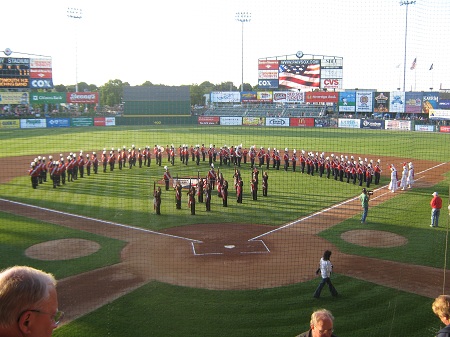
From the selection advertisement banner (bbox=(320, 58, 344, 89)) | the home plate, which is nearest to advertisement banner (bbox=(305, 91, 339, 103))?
advertisement banner (bbox=(320, 58, 344, 89))

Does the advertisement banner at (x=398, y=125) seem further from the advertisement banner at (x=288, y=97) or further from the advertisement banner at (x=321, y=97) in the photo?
the advertisement banner at (x=288, y=97)

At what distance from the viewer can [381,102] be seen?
170ft

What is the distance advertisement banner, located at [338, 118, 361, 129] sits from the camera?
168 feet

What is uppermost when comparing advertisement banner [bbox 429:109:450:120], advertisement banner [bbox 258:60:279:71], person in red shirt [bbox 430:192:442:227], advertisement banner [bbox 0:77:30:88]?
advertisement banner [bbox 258:60:279:71]

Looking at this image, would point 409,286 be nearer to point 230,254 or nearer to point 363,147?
point 230,254

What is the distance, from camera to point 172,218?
14.5 m

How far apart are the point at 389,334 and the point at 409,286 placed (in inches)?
91.4

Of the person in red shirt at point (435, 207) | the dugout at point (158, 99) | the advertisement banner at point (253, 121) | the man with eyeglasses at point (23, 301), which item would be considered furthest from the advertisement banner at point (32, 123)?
the man with eyeglasses at point (23, 301)

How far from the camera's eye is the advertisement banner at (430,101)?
49.3 metres

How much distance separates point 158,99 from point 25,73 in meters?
16.2

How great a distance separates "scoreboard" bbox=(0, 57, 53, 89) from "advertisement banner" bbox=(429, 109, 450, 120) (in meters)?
40.2

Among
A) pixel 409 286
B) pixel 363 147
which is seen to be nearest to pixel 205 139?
pixel 363 147

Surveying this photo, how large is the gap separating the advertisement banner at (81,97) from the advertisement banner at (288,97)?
21802 millimetres

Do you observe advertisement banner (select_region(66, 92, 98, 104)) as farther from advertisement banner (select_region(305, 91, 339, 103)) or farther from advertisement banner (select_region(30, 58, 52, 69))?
advertisement banner (select_region(305, 91, 339, 103))
